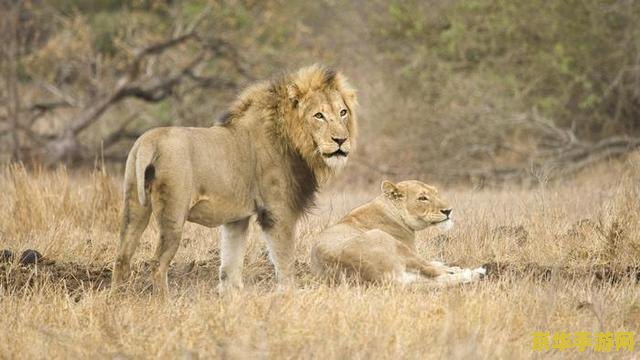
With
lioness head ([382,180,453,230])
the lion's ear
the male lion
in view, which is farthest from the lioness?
the lion's ear

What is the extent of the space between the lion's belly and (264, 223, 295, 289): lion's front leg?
0.18 metres

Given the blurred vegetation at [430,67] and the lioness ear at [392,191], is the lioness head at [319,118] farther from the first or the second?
the blurred vegetation at [430,67]

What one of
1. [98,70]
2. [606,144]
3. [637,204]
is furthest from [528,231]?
[98,70]

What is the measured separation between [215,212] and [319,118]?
95cm

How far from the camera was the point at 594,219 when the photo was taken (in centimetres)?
763

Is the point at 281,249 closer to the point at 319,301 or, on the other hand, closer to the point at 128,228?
the point at 128,228

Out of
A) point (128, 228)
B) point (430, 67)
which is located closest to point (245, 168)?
point (128, 228)

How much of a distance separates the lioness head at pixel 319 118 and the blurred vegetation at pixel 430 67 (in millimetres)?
7607

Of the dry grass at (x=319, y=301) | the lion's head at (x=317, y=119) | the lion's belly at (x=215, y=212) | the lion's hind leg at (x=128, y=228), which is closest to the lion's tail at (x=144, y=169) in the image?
the lion's hind leg at (x=128, y=228)

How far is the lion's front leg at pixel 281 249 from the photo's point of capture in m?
5.77

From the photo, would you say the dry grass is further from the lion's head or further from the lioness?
the lion's head

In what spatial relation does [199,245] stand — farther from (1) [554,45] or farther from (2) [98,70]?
(2) [98,70]

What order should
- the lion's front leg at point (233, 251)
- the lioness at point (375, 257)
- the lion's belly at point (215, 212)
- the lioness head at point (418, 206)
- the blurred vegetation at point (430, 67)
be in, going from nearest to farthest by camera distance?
the lion's belly at point (215, 212)
the lioness at point (375, 257)
the lion's front leg at point (233, 251)
the lioness head at point (418, 206)
the blurred vegetation at point (430, 67)

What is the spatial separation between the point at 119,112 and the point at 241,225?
1312 cm
